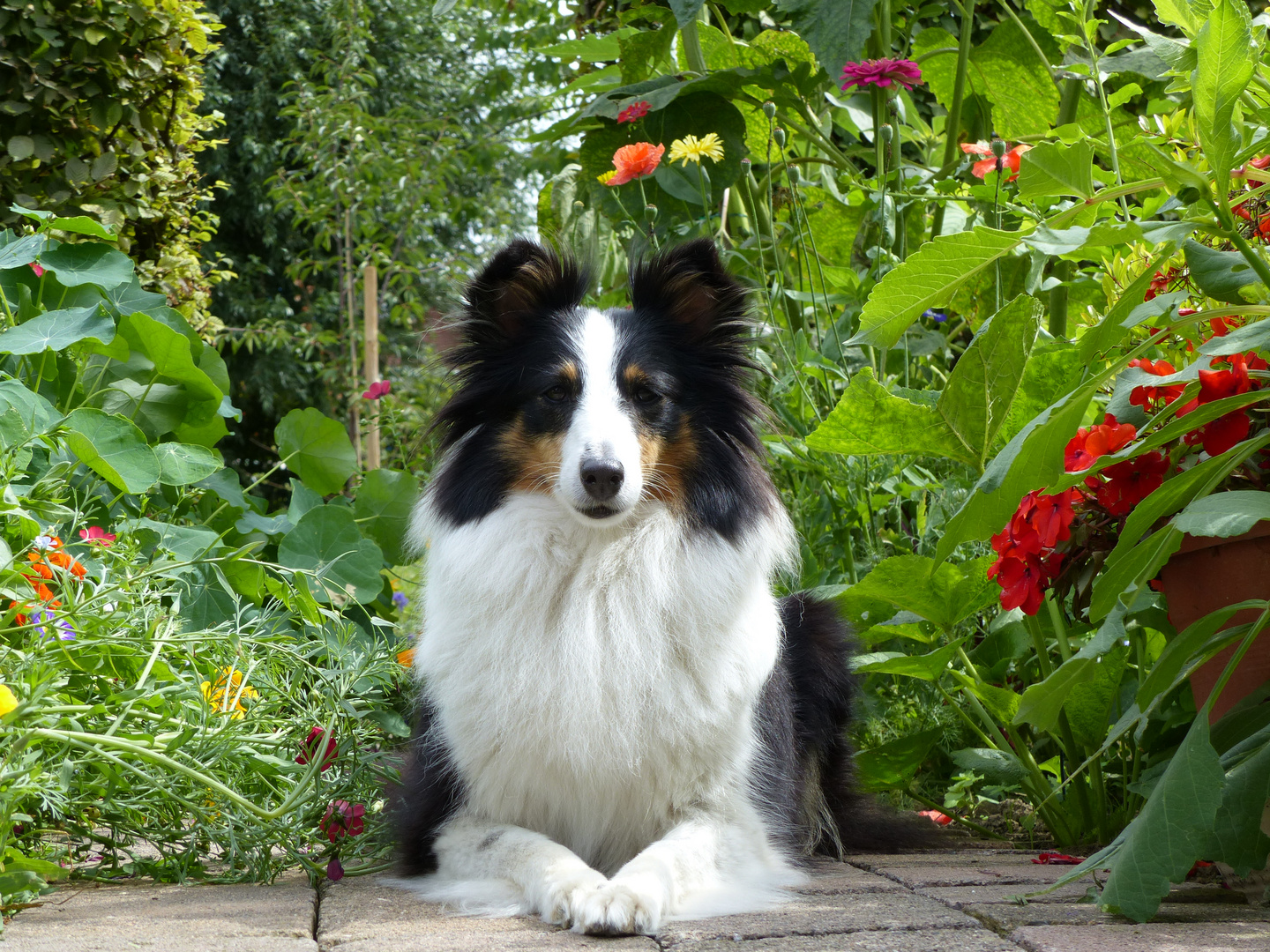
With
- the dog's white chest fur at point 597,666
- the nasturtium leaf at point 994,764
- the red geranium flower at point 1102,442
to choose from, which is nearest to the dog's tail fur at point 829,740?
the dog's white chest fur at point 597,666

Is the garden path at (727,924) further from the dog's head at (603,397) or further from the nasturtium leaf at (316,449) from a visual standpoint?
the nasturtium leaf at (316,449)

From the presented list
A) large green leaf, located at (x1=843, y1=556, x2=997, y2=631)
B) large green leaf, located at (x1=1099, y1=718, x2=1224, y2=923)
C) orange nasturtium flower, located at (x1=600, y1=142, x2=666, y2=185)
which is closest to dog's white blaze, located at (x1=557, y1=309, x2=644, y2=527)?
large green leaf, located at (x1=843, y1=556, x2=997, y2=631)

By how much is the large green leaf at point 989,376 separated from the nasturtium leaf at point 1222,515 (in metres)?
0.47

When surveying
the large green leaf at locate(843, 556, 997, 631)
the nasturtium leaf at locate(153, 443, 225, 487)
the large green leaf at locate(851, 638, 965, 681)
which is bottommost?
the large green leaf at locate(851, 638, 965, 681)

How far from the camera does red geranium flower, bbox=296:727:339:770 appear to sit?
246 centimetres

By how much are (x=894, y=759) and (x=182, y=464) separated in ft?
6.87

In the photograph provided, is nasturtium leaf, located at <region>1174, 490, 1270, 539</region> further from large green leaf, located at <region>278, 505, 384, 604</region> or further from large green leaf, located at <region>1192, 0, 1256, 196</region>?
large green leaf, located at <region>278, 505, 384, 604</region>

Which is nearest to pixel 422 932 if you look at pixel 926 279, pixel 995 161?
pixel 926 279

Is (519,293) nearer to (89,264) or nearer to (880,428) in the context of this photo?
(880,428)

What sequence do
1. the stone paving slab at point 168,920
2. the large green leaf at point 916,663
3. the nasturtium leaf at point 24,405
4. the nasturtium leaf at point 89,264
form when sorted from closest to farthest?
the stone paving slab at point 168,920 → the large green leaf at point 916,663 → the nasturtium leaf at point 24,405 → the nasturtium leaf at point 89,264

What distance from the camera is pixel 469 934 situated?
1848mm

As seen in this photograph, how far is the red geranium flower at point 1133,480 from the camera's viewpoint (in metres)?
2.05

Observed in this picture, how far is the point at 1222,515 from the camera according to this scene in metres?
1.62

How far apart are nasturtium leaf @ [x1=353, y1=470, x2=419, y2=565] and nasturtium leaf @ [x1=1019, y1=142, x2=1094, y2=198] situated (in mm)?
2508
